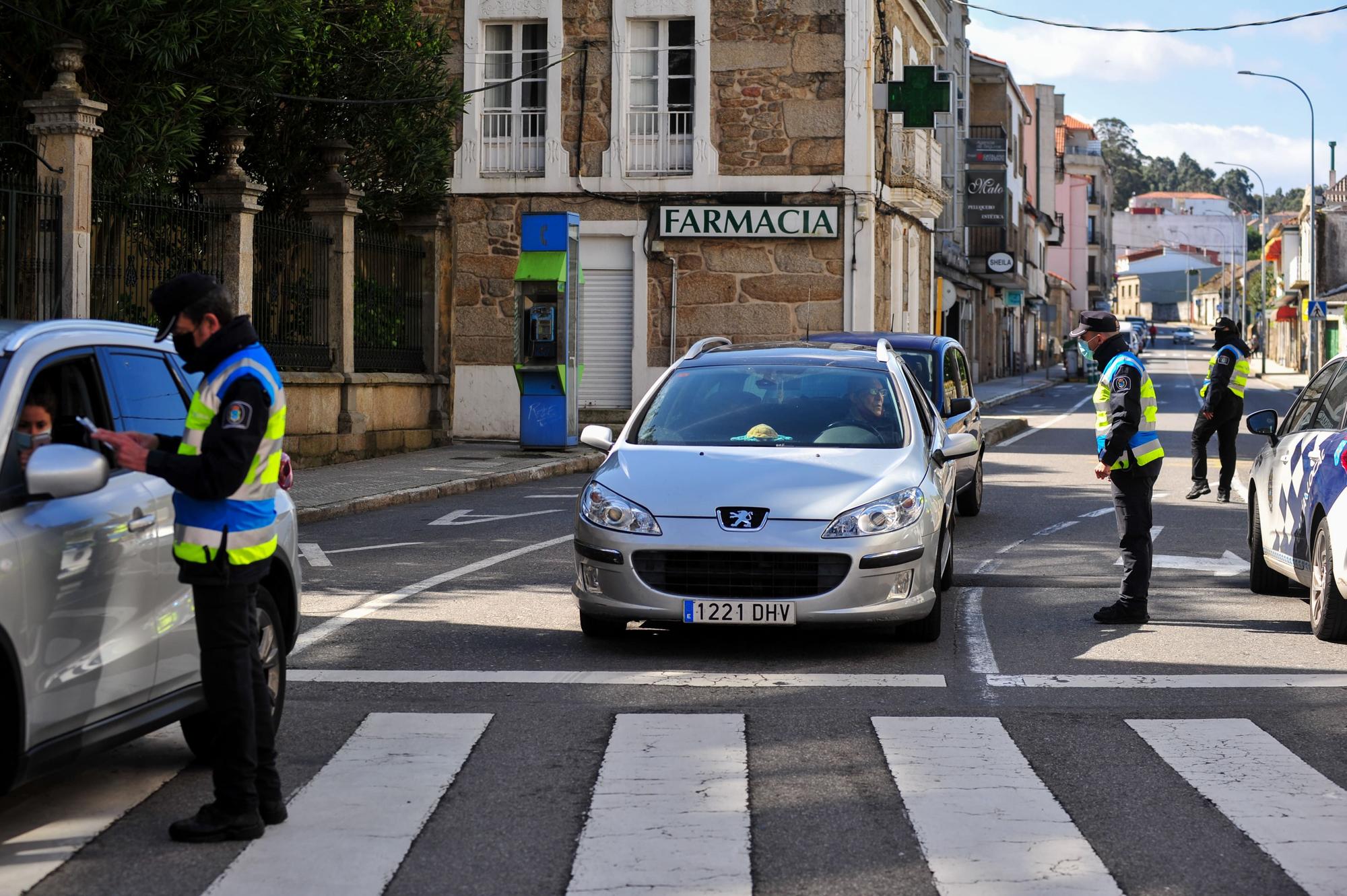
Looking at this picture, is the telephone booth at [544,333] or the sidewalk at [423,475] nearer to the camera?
the sidewalk at [423,475]

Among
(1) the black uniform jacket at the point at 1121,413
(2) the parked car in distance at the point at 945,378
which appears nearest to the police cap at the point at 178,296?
(1) the black uniform jacket at the point at 1121,413

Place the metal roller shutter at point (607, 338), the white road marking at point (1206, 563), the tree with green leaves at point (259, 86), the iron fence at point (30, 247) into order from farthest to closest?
the metal roller shutter at point (607, 338) < the tree with green leaves at point (259, 86) < the iron fence at point (30, 247) < the white road marking at point (1206, 563)

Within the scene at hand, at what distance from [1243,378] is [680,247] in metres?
12.1

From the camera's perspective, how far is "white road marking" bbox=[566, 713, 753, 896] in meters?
4.84

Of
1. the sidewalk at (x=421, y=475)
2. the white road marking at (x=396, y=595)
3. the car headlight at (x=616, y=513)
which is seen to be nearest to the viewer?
the car headlight at (x=616, y=513)

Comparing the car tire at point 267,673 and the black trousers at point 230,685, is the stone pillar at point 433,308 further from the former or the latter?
the black trousers at point 230,685

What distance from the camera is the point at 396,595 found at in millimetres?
10773

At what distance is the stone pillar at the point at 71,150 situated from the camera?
15.7 metres

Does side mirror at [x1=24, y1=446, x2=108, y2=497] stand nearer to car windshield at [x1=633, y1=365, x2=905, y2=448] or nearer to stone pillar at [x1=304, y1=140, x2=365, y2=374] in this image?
car windshield at [x1=633, y1=365, x2=905, y2=448]

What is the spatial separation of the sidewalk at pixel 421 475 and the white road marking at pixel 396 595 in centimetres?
312

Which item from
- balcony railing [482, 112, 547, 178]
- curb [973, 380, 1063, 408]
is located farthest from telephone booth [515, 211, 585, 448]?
curb [973, 380, 1063, 408]

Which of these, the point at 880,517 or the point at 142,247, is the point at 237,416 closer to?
the point at 880,517

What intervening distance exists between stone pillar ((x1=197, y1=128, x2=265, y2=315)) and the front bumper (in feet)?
38.5

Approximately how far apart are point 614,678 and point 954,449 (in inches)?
107
